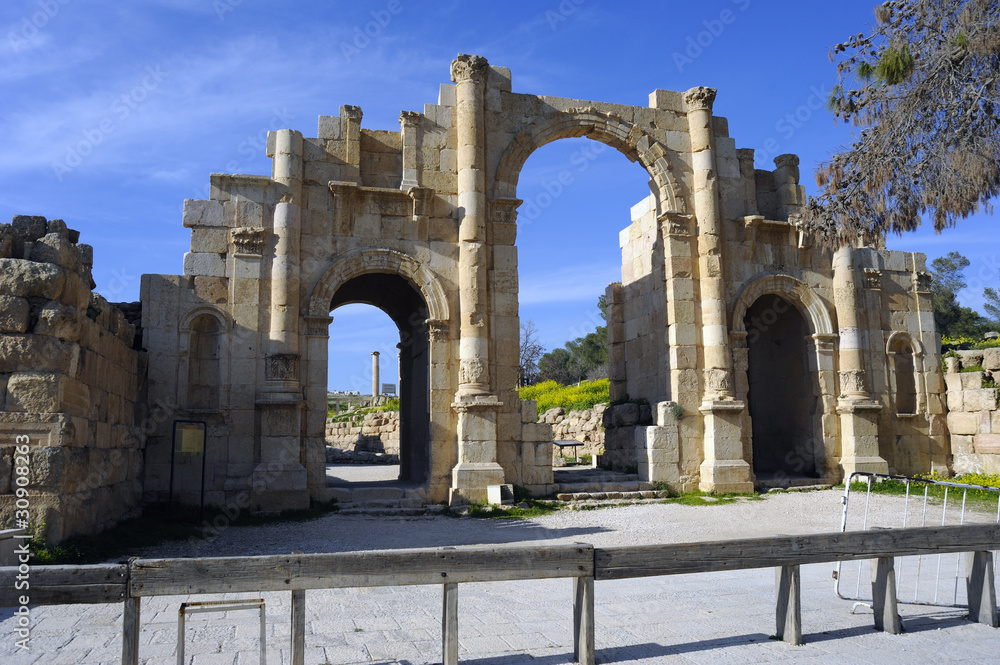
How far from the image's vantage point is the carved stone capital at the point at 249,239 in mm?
12375

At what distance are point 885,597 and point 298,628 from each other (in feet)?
13.1

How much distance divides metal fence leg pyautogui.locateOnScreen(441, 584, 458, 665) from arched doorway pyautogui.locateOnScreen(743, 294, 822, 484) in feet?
38.8

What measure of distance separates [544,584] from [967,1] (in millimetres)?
9930

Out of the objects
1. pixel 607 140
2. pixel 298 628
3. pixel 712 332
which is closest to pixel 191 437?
pixel 298 628

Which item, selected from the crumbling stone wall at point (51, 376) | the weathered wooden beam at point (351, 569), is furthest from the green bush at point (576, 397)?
the weathered wooden beam at point (351, 569)

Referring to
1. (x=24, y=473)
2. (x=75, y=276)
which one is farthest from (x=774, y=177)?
(x=24, y=473)

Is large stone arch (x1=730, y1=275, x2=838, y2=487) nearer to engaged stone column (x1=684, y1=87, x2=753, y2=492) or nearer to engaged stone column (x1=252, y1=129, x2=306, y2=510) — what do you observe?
engaged stone column (x1=684, y1=87, x2=753, y2=492)

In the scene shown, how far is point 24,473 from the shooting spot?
7.27 metres

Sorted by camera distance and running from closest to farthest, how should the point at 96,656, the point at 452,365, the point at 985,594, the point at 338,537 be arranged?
the point at 96,656 → the point at 985,594 → the point at 338,537 → the point at 452,365

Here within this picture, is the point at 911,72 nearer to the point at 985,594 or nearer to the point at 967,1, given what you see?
the point at 967,1

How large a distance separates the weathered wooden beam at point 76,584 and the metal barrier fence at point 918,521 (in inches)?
192

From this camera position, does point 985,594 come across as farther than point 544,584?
No

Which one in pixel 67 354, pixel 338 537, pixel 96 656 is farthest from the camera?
pixel 338 537

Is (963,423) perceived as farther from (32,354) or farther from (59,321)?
(32,354)
